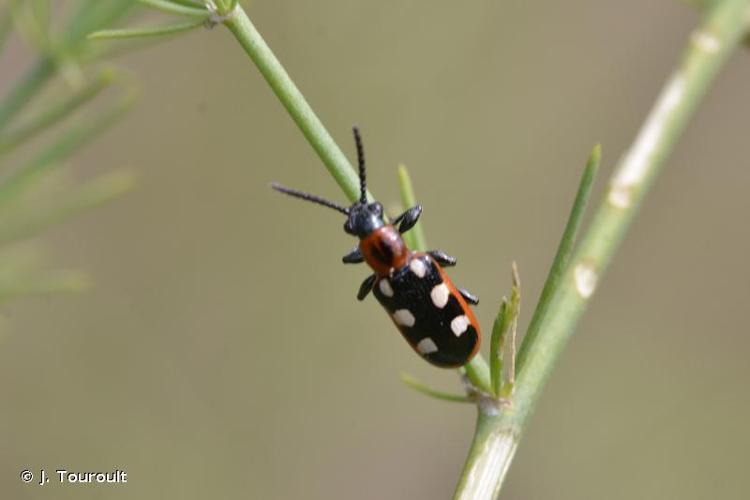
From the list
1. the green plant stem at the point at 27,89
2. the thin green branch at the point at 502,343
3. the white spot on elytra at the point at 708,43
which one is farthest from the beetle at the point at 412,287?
the white spot on elytra at the point at 708,43

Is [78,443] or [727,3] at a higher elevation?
[78,443]

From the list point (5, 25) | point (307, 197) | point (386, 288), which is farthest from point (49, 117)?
point (386, 288)

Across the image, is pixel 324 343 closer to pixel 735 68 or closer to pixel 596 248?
pixel 735 68

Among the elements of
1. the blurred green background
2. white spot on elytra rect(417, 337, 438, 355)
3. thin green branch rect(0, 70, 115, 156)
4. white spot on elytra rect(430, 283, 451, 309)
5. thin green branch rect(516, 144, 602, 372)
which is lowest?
thin green branch rect(516, 144, 602, 372)

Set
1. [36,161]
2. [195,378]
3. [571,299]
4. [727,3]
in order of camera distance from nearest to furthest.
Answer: [571,299] → [727,3] → [36,161] → [195,378]

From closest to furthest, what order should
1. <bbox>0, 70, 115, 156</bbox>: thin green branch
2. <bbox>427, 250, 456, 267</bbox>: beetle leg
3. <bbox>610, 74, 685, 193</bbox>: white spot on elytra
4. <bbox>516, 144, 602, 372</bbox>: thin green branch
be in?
<bbox>516, 144, 602, 372</bbox>: thin green branch
<bbox>610, 74, 685, 193</bbox>: white spot on elytra
<bbox>0, 70, 115, 156</bbox>: thin green branch
<bbox>427, 250, 456, 267</bbox>: beetle leg

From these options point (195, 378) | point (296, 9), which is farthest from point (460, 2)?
point (195, 378)

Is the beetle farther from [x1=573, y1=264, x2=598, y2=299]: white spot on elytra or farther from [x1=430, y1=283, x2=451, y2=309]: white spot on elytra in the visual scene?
[x1=573, y1=264, x2=598, y2=299]: white spot on elytra

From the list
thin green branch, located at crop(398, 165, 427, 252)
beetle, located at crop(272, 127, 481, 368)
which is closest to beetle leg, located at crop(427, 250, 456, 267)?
beetle, located at crop(272, 127, 481, 368)
